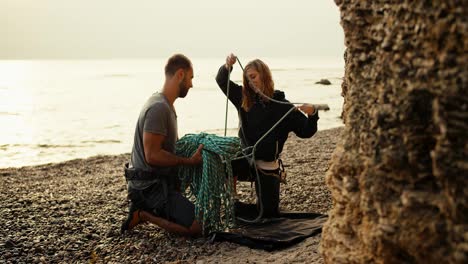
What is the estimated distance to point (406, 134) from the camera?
297cm

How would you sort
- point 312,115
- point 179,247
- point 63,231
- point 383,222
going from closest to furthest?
point 383,222
point 179,247
point 312,115
point 63,231

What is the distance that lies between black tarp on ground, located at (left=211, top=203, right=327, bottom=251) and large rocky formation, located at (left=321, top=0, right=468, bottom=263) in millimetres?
2115

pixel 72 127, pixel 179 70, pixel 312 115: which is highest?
pixel 179 70

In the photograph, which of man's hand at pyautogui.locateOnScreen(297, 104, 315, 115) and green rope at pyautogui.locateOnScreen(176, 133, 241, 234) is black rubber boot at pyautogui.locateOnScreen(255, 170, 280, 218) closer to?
green rope at pyautogui.locateOnScreen(176, 133, 241, 234)

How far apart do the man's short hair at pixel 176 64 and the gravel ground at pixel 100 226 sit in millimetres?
1853

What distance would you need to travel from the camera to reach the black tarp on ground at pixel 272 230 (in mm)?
5591

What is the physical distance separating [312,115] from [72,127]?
23042 millimetres

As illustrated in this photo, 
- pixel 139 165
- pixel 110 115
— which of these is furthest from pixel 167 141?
pixel 110 115

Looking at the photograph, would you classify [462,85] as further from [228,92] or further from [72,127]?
[72,127]

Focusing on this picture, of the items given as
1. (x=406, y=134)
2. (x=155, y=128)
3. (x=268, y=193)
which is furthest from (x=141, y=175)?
(x=406, y=134)

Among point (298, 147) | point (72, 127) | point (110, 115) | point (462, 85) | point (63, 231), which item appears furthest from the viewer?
point (110, 115)

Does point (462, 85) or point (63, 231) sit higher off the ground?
point (462, 85)

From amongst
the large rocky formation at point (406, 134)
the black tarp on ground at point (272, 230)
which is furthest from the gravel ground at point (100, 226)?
the large rocky formation at point (406, 134)

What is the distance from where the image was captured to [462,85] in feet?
8.89
